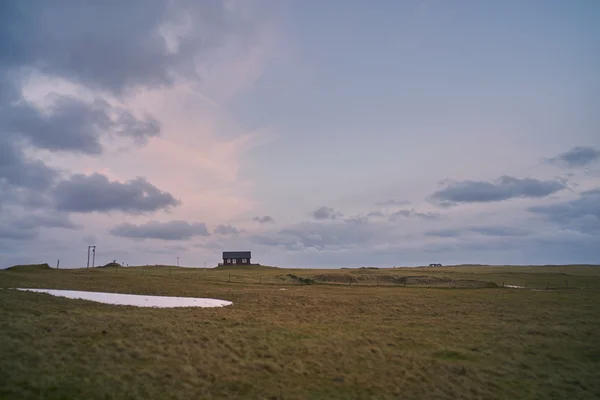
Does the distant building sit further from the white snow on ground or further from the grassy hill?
the white snow on ground

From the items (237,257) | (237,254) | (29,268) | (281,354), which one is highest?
(237,254)

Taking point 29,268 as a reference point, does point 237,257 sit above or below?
above

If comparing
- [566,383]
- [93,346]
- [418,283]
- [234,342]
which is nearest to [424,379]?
[566,383]

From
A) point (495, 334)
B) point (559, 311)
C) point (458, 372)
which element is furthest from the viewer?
point (559, 311)

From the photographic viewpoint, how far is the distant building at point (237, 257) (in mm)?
137875

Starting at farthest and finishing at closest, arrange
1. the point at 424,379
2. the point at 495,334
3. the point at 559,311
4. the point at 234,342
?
the point at 559,311
the point at 495,334
the point at 234,342
the point at 424,379

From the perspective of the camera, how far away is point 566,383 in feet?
66.2

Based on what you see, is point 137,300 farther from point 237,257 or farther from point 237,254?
point 237,254

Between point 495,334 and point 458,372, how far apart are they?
10328mm

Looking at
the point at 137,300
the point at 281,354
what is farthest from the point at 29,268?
the point at 281,354

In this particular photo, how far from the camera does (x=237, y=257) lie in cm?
13850

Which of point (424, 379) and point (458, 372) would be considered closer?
point (424, 379)

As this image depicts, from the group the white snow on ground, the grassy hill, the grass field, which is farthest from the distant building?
the grass field

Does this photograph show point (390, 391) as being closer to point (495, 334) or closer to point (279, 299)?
point (495, 334)
